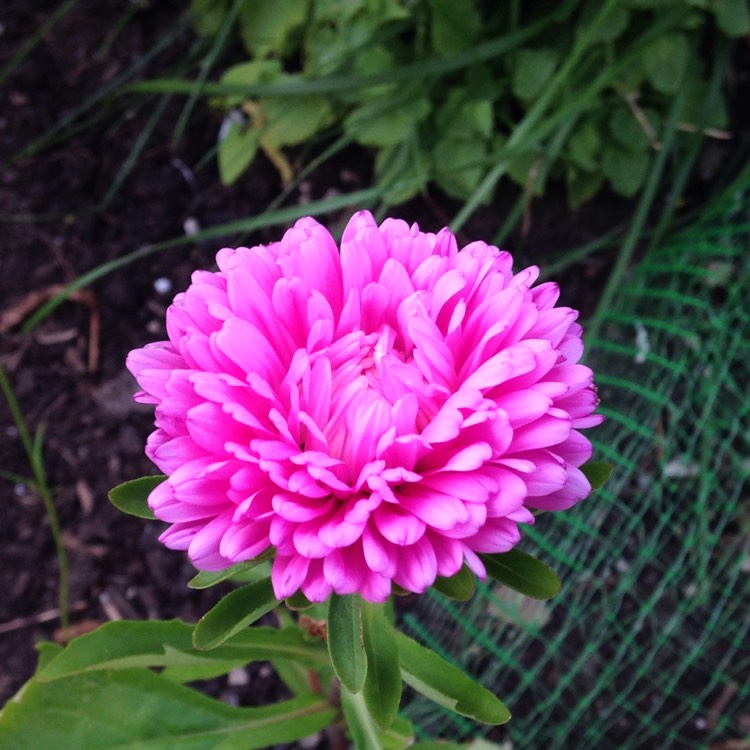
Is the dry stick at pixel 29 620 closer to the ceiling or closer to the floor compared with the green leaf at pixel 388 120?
closer to the floor

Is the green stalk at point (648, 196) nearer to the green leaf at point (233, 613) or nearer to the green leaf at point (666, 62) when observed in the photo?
the green leaf at point (666, 62)

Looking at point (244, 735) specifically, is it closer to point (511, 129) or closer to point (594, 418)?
point (594, 418)

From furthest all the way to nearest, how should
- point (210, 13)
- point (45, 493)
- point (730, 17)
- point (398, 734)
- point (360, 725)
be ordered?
point (210, 13) → point (730, 17) → point (45, 493) → point (398, 734) → point (360, 725)

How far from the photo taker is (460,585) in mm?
926

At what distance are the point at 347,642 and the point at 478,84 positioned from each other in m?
1.77

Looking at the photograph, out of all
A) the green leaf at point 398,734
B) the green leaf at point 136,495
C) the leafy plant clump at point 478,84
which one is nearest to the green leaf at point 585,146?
the leafy plant clump at point 478,84

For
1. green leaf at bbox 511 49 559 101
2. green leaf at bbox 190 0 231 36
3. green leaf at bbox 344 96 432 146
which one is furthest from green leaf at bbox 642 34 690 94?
green leaf at bbox 190 0 231 36

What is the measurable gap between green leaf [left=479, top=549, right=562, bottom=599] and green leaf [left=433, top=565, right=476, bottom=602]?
66 millimetres

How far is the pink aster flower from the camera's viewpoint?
2.74 feet

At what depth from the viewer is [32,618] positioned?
2107 mm

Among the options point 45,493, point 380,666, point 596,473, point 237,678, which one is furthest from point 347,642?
point 45,493

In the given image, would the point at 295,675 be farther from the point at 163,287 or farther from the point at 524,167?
the point at 524,167

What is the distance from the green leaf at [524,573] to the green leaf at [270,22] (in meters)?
1.79

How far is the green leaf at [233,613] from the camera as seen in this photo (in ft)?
3.09
